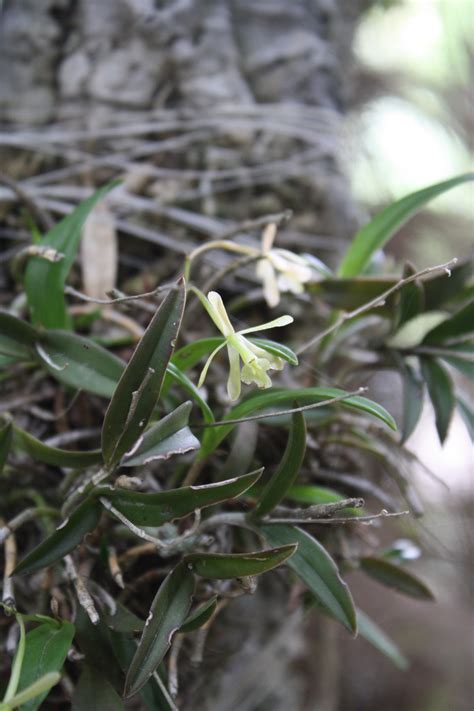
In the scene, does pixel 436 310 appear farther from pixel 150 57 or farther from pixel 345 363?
pixel 150 57

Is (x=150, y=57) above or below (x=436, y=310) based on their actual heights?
above

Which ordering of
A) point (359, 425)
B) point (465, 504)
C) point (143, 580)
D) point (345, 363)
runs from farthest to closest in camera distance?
1. point (465, 504)
2. point (345, 363)
3. point (359, 425)
4. point (143, 580)

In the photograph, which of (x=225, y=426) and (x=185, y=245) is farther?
(x=185, y=245)

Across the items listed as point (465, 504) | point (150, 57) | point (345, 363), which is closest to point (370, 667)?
point (465, 504)

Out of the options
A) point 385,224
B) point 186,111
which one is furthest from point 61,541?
point 186,111

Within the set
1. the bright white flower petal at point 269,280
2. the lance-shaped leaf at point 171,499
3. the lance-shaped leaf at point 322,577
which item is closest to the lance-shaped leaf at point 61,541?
the lance-shaped leaf at point 171,499
